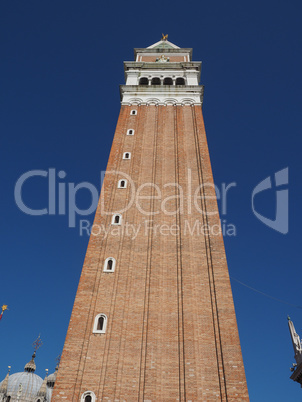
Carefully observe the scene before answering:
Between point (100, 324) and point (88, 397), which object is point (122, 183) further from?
point (88, 397)

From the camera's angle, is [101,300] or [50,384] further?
[50,384]

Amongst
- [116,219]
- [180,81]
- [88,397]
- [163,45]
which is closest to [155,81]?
[180,81]

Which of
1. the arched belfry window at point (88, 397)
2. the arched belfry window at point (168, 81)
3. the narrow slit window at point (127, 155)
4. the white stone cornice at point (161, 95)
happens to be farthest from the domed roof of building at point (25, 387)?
the arched belfry window at point (168, 81)

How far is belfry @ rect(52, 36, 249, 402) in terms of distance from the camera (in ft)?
45.8

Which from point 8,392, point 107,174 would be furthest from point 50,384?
point 107,174

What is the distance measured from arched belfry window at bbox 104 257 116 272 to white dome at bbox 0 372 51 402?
2970 centimetres

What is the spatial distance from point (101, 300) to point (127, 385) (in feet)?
12.8

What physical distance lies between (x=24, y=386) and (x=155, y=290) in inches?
1279

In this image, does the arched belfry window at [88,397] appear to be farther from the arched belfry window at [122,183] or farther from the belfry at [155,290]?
the arched belfry window at [122,183]

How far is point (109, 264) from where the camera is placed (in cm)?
1836

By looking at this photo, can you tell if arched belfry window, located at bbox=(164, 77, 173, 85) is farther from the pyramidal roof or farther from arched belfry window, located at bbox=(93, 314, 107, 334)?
arched belfry window, located at bbox=(93, 314, 107, 334)

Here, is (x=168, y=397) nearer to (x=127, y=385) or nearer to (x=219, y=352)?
(x=127, y=385)

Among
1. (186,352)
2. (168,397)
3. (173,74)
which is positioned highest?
(173,74)

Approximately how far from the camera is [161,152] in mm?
25781
